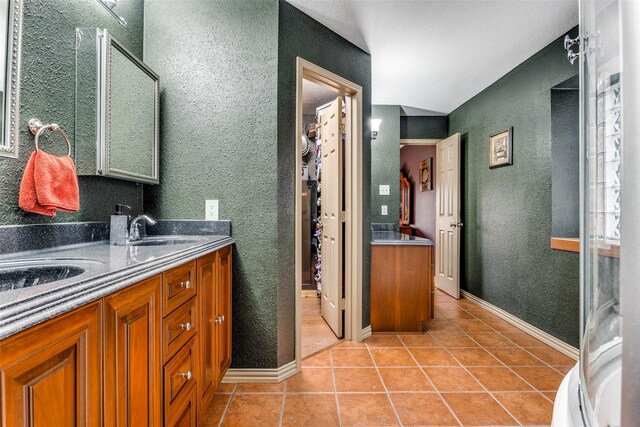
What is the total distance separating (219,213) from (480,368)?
198 cm

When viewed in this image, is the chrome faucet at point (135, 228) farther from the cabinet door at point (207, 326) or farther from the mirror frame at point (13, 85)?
the mirror frame at point (13, 85)

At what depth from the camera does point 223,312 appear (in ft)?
5.85

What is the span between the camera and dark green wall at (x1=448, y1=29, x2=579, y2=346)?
2.52 m

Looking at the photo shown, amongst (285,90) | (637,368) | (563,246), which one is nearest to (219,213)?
(285,90)

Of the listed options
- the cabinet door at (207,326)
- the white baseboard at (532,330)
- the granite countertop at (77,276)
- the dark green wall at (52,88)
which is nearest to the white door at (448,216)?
the white baseboard at (532,330)

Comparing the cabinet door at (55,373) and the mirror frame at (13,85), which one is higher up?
the mirror frame at (13,85)

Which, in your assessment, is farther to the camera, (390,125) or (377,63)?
(390,125)

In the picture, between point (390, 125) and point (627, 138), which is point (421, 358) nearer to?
point (627, 138)

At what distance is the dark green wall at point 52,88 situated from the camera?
3.90 ft

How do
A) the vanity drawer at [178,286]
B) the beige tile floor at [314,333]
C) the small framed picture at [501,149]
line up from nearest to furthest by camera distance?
the vanity drawer at [178,286], the beige tile floor at [314,333], the small framed picture at [501,149]

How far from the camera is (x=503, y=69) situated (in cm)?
306

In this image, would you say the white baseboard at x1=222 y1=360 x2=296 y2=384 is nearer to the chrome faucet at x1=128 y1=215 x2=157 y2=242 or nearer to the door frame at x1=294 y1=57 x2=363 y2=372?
the door frame at x1=294 y1=57 x2=363 y2=372

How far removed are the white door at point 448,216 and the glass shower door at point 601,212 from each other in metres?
3.32

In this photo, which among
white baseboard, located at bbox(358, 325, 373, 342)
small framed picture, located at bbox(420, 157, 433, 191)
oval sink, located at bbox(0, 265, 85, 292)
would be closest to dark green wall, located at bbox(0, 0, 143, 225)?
oval sink, located at bbox(0, 265, 85, 292)
